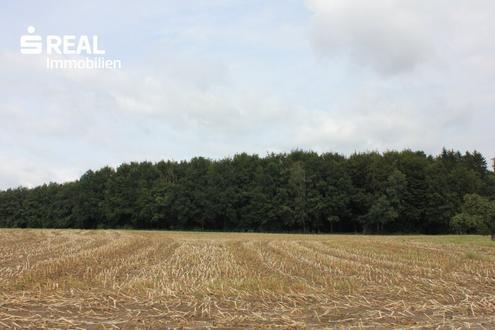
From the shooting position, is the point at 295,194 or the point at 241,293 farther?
the point at 295,194

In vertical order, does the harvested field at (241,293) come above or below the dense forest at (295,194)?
below

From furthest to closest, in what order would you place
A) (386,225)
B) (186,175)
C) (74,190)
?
(74,190)
(186,175)
(386,225)

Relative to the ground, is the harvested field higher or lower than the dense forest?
lower

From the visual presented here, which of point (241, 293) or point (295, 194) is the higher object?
point (295, 194)

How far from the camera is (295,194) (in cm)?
9062

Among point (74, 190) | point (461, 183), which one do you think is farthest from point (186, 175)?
point (461, 183)

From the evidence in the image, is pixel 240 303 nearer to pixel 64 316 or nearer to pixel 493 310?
pixel 64 316

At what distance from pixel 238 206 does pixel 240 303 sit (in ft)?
270

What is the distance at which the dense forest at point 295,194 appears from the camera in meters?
85.4

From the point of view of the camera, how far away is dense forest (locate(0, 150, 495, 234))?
85375 millimetres

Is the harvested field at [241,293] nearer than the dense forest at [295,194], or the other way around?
the harvested field at [241,293]

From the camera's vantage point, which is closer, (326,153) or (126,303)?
(126,303)

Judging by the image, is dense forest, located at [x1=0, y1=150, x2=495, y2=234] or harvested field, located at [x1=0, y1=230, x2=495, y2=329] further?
dense forest, located at [x1=0, y1=150, x2=495, y2=234]

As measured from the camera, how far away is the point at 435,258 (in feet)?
80.4
